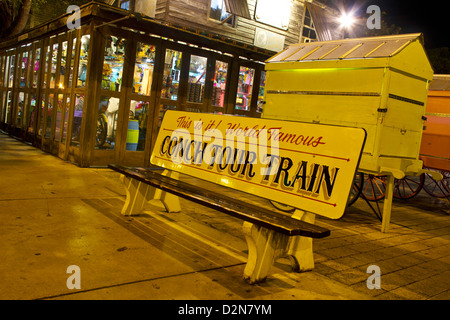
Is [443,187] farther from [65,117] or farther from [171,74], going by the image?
[65,117]

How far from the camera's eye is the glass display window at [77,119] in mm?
9086

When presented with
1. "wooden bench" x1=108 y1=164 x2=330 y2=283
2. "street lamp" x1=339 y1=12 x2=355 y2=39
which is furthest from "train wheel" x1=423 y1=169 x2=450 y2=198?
"street lamp" x1=339 y1=12 x2=355 y2=39

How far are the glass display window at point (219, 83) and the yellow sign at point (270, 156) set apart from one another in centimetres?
499

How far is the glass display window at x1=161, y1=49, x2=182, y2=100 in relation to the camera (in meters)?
9.82

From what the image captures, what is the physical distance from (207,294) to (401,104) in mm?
4585

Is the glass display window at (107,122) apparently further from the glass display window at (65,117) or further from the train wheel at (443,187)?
the train wheel at (443,187)

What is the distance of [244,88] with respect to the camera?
1159cm

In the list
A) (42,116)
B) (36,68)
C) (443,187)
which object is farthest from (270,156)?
(36,68)

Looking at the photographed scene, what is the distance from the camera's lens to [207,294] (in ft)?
10.7

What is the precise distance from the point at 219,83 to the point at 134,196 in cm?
626

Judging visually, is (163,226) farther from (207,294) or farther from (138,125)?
(138,125)

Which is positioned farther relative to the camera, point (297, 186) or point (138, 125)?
point (138, 125)

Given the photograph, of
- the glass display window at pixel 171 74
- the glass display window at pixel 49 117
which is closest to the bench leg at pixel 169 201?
the glass display window at pixel 171 74
